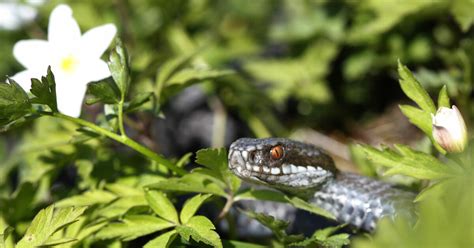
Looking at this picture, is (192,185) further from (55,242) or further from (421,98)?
(421,98)

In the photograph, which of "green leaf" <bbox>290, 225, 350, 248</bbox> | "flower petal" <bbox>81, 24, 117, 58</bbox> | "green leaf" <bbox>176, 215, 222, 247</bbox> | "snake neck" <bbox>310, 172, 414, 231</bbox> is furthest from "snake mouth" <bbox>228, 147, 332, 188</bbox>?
"flower petal" <bbox>81, 24, 117, 58</bbox>

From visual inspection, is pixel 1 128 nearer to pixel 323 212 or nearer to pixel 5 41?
pixel 323 212

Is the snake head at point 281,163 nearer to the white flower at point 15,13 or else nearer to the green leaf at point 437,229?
the green leaf at point 437,229

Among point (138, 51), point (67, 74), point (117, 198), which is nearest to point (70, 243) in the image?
point (117, 198)

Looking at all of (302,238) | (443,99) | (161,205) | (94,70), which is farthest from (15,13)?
(443,99)

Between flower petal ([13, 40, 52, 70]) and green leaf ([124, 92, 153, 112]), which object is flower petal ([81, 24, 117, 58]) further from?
green leaf ([124, 92, 153, 112])
